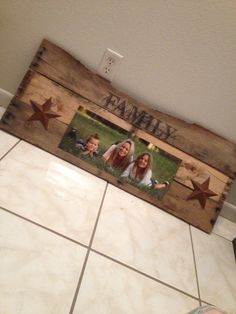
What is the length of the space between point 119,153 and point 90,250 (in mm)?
405

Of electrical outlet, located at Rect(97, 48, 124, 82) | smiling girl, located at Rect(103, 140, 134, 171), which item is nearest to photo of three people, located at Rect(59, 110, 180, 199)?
smiling girl, located at Rect(103, 140, 134, 171)

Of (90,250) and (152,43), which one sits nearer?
(90,250)

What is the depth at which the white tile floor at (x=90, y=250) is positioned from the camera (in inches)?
21.9

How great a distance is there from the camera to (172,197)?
103 centimetres

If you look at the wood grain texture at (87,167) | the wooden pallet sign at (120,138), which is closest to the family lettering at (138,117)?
the wooden pallet sign at (120,138)

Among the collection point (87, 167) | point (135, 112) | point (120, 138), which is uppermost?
point (135, 112)

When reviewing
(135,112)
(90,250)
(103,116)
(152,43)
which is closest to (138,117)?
(135,112)

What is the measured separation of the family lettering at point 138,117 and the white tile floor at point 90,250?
0.24 metres

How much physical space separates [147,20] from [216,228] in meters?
0.78

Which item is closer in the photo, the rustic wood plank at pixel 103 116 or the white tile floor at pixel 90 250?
the white tile floor at pixel 90 250

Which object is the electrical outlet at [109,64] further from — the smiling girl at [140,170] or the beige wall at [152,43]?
the smiling girl at [140,170]

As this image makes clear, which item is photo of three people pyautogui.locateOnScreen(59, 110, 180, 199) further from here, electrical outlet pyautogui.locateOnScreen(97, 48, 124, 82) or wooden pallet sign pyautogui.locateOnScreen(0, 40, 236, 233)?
electrical outlet pyautogui.locateOnScreen(97, 48, 124, 82)

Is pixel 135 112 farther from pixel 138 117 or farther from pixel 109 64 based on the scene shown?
pixel 109 64

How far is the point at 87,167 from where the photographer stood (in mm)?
989
